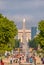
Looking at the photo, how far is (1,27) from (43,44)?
Answer: 753 centimetres

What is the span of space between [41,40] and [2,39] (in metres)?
6.24

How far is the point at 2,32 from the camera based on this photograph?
63844mm

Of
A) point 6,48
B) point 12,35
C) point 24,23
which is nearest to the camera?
point 6,48

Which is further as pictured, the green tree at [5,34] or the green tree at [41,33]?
the green tree at [41,33]

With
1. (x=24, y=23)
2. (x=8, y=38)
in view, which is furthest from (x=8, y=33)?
(x=24, y=23)

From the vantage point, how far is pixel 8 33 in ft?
211

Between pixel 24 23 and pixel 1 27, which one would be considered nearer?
pixel 1 27

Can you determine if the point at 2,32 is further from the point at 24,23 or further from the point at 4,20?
the point at 24,23

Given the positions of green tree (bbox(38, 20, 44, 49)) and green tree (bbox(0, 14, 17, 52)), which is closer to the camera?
green tree (bbox(0, 14, 17, 52))

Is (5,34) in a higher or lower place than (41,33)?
higher

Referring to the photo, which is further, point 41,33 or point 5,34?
point 41,33

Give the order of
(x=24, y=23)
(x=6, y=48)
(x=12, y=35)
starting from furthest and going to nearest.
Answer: (x=24, y=23) < (x=12, y=35) < (x=6, y=48)

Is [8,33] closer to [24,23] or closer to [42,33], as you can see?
[42,33]

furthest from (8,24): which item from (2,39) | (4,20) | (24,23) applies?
(24,23)
